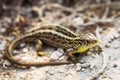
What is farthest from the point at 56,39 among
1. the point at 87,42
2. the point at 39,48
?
the point at 87,42

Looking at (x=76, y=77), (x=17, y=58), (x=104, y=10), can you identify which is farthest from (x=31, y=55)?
(x=104, y=10)

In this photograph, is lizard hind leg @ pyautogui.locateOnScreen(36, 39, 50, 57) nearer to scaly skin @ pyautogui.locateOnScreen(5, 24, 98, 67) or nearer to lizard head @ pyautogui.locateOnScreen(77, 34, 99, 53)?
scaly skin @ pyautogui.locateOnScreen(5, 24, 98, 67)

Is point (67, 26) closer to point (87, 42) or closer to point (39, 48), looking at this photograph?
point (39, 48)

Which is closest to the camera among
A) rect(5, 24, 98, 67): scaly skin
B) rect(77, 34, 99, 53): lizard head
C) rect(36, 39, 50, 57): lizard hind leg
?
rect(77, 34, 99, 53): lizard head

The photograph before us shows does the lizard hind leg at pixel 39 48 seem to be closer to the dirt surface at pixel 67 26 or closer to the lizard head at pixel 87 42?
the dirt surface at pixel 67 26

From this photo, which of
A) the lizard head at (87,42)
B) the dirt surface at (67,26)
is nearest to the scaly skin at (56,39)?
the lizard head at (87,42)

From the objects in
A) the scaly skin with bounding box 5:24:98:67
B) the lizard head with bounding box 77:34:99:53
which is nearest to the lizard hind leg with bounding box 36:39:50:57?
the scaly skin with bounding box 5:24:98:67

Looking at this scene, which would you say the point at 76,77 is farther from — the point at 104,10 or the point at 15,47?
the point at 104,10

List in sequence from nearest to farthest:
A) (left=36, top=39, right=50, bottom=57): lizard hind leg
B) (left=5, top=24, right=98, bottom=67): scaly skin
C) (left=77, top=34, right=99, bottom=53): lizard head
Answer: (left=77, top=34, right=99, bottom=53): lizard head
(left=5, top=24, right=98, bottom=67): scaly skin
(left=36, top=39, right=50, bottom=57): lizard hind leg
